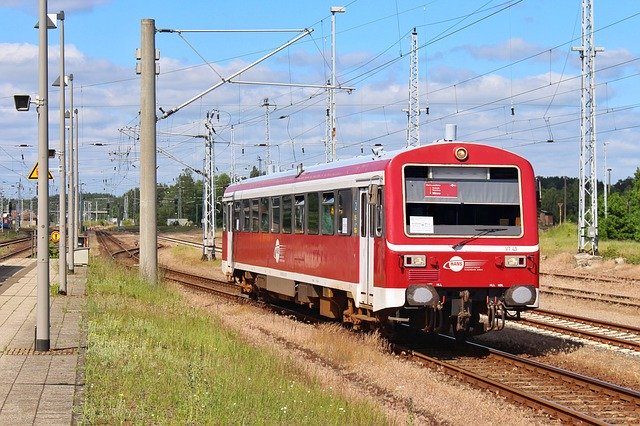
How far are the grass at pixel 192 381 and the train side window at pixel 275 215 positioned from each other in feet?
13.9

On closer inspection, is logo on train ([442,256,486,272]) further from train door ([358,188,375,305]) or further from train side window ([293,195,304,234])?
train side window ([293,195,304,234])

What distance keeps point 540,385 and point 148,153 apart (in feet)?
47.7

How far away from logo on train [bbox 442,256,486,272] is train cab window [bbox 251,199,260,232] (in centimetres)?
884

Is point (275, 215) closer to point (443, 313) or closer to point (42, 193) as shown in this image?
point (443, 313)

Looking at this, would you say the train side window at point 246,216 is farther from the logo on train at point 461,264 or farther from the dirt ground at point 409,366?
the logo on train at point 461,264

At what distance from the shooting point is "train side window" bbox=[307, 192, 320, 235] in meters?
18.8

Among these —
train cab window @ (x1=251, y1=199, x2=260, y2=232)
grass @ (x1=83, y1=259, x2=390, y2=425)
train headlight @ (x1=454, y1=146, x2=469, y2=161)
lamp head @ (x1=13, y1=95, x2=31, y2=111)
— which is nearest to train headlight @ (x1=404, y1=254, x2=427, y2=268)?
train headlight @ (x1=454, y1=146, x2=469, y2=161)

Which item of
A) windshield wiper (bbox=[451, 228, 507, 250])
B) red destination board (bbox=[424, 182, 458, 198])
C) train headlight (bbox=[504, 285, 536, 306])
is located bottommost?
train headlight (bbox=[504, 285, 536, 306])

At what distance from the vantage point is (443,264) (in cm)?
1502

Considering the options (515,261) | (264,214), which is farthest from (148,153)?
(515,261)

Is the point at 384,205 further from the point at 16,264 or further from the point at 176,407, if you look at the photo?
the point at 16,264

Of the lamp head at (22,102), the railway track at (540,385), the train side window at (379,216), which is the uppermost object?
the lamp head at (22,102)

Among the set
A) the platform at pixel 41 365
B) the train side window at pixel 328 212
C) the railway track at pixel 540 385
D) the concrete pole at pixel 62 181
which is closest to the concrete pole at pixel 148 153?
the concrete pole at pixel 62 181

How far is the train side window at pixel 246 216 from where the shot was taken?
24.4m
